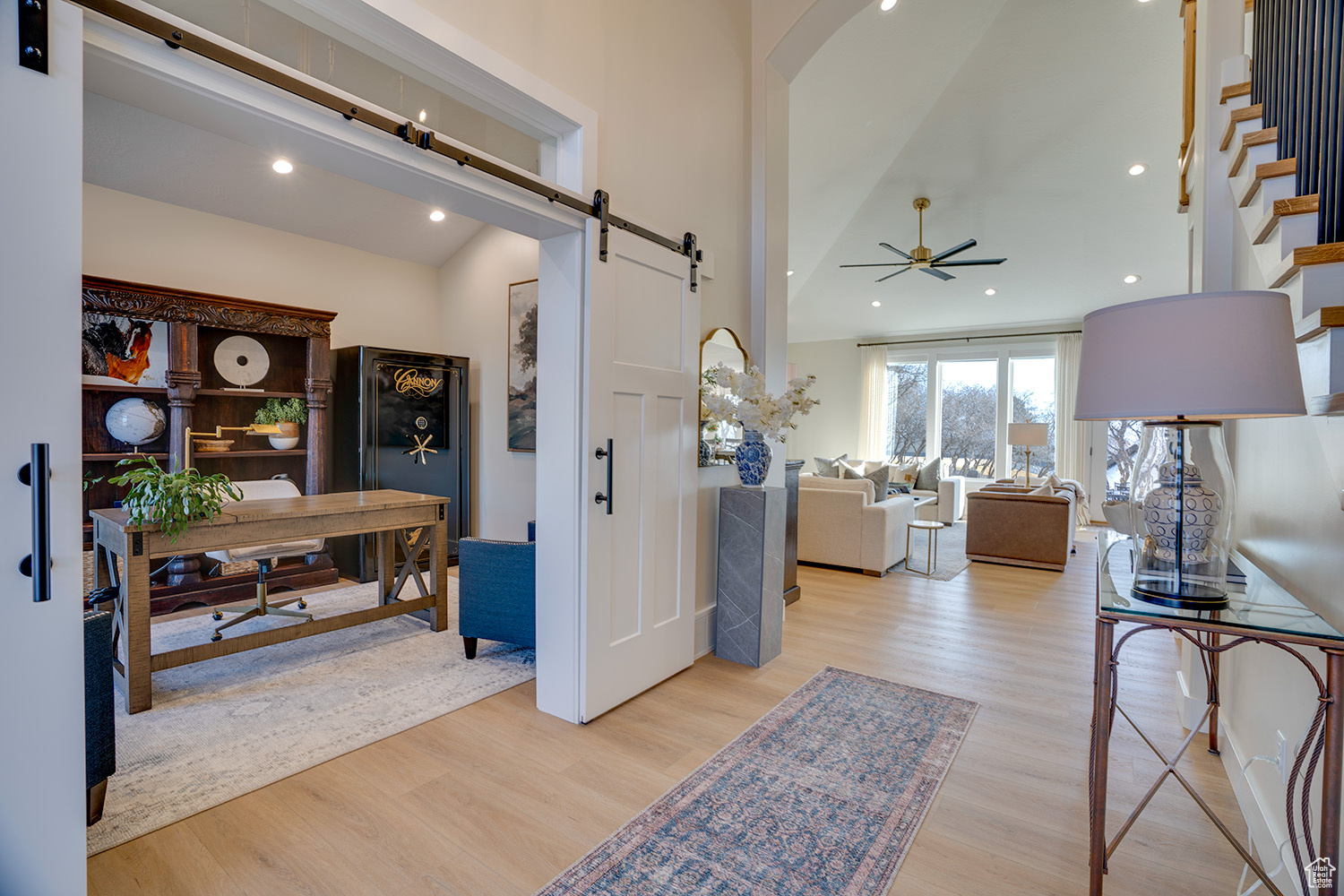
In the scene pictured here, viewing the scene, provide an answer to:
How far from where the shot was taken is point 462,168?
2045 mm

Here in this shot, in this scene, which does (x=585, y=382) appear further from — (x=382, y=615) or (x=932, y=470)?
(x=932, y=470)

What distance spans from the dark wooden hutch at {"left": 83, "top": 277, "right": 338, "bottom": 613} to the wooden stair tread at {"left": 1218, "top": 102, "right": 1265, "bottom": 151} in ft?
16.2

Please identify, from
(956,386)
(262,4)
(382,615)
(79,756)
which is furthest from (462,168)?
(956,386)

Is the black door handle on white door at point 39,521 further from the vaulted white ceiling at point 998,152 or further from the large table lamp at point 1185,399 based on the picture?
the vaulted white ceiling at point 998,152

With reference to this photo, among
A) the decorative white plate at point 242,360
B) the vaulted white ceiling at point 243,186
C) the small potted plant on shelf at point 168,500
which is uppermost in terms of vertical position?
the vaulted white ceiling at point 243,186

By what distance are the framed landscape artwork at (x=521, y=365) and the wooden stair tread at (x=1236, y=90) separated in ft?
13.4

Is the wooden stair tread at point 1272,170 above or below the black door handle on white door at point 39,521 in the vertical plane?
above

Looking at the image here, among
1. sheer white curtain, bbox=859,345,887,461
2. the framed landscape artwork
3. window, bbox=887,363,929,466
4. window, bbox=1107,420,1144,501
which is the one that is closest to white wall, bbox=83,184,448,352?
the framed landscape artwork

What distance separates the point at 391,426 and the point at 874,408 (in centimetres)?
742

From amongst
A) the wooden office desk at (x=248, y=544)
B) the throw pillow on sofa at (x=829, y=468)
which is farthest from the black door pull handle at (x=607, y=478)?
the throw pillow on sofa at (x=829, y=468)

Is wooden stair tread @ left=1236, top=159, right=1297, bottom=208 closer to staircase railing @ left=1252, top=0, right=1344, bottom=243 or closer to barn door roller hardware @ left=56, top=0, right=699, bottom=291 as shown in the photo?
staircase railing @ left=1252, top=0, right=1344, bottom=243

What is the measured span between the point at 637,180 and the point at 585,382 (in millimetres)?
1001

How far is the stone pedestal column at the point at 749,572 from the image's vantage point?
318cm

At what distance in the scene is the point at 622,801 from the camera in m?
2.05
